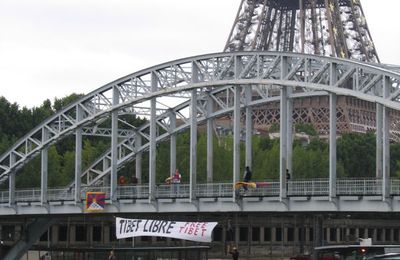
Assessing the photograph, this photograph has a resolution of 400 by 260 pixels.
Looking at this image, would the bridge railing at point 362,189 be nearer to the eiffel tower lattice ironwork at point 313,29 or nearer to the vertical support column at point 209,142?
the vertical support column at point 209,142

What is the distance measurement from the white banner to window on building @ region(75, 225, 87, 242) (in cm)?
3911

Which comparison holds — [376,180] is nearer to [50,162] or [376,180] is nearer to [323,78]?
[323,78]

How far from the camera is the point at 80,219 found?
8912 centimetres

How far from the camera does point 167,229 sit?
5144cm

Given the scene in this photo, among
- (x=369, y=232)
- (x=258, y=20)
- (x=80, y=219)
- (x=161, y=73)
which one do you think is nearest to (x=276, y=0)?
(x=258, y=20)

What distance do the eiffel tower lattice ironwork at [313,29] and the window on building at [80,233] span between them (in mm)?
53477

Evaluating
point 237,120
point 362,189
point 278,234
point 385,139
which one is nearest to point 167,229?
point 237,120

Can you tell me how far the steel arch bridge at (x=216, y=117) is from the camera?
165 ft

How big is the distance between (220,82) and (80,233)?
37.1m

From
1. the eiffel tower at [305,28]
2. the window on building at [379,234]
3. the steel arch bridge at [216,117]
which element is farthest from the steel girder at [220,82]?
the eiffel tower at [305,28]

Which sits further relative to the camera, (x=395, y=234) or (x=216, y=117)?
(x=395, y=234)

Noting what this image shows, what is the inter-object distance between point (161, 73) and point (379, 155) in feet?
47.8

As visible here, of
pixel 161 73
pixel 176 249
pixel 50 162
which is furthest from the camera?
pixel 50 162

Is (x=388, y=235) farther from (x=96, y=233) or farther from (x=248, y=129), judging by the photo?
(x=248, y=129)
